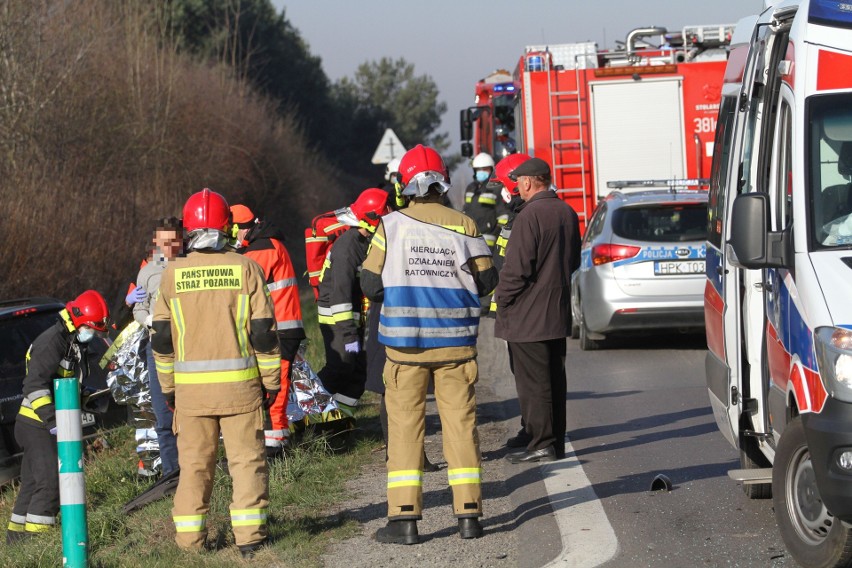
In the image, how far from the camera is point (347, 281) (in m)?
8.42

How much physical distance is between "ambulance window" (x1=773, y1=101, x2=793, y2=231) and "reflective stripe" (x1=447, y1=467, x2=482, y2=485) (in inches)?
71.7

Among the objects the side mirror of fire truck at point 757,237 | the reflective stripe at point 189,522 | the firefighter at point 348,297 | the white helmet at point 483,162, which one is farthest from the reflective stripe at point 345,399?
the white helmet at point 483,162

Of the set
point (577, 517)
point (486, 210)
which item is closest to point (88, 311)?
point (577, 517)

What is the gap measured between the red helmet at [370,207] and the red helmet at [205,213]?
2.54 meters

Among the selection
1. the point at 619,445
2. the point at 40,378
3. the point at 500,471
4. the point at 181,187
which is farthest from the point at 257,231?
the point at 181,187

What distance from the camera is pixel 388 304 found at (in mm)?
6062

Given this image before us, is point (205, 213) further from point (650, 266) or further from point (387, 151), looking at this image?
point (387, 151)

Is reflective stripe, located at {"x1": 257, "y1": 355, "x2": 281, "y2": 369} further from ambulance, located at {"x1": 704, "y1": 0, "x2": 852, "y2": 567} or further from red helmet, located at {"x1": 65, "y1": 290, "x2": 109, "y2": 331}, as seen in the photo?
ambulance, located at {"x1": 704, "y1": 0, "x2": 852, "y2": 567}

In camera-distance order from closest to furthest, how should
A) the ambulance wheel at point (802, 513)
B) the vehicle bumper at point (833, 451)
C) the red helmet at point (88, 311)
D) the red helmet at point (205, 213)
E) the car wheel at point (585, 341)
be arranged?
the vehicle bumper at point (833, 451) → the ambulance wheel at point (802, 513) → the red helmet at point (205, 213) → the red helmet at point (88, 311) → the car wheel at point (585, 341)

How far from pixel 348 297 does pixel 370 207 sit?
647 mm

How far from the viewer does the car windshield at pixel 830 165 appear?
512 cm

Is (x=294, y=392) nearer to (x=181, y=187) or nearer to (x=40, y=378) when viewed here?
(x=40, y=378)

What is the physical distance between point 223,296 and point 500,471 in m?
2.58

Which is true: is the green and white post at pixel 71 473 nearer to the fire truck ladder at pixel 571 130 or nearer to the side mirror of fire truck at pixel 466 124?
the fire truck ladder at pixel 571 130
